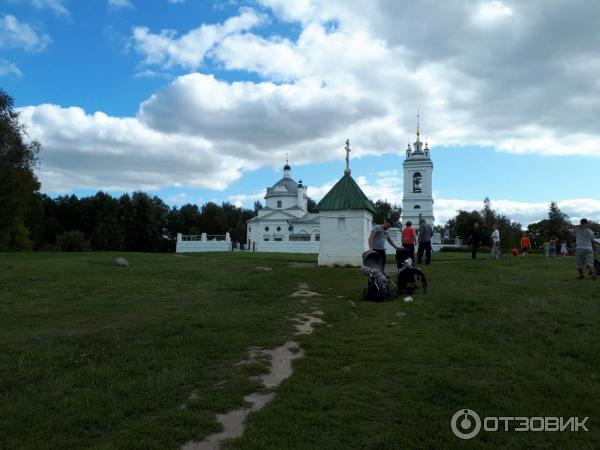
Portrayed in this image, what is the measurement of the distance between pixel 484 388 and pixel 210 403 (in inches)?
108

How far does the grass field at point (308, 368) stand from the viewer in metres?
3.82

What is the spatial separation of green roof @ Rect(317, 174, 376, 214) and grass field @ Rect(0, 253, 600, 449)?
8.33m

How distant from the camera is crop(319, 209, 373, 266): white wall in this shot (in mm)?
18828

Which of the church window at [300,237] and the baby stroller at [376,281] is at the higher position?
the church window at [300,237]

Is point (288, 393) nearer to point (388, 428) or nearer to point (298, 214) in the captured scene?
point (388, 428)

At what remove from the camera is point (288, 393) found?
15.3ft

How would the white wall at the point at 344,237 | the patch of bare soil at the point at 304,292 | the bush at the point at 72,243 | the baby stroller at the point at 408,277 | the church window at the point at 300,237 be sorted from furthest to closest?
the bush at the point at 72,243, the church window at the point at 300,237, the white wall at the point at 344,237, the patch of bare soil at the point at 304,292, the baby stroller at the point at 408,277

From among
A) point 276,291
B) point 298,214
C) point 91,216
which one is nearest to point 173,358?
point 276,291

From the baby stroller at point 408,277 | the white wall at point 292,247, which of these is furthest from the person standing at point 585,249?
the white wall at point 292,247

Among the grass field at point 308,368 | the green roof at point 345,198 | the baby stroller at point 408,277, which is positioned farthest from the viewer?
the green roof at point 345,198

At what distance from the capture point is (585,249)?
12.4 metres

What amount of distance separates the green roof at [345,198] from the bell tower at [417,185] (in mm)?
37200

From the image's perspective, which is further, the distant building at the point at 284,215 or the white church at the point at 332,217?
the distant building at the point at 284,215

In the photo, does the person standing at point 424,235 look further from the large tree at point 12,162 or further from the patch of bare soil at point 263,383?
the large tree at point 12,162
